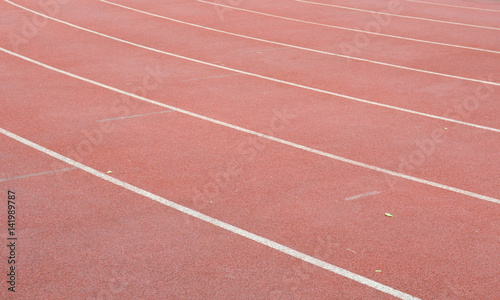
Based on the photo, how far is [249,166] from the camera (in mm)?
7406

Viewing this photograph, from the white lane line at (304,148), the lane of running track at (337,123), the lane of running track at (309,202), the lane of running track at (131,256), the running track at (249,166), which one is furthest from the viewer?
the lane of running track at (337,123)

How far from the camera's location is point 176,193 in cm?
664

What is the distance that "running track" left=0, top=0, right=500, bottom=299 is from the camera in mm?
5223

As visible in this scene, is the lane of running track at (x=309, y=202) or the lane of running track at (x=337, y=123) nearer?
the lane of running track at (x=309, y=202)

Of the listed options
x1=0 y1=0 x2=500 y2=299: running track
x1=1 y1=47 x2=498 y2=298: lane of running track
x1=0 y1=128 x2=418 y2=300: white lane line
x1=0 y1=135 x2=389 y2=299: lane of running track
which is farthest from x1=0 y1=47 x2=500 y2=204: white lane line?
x1=0 y1=128 x2=418 y2=300: white lane line

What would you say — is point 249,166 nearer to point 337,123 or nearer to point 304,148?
point 304,148

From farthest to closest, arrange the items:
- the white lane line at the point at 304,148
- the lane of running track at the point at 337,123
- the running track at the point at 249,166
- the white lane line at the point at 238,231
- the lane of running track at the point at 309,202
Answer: the lane of running track at the point at 337,123 < the white lane line at the point at 304,148 < the lane of running track at the point at 309,202 < the running track at the point at 249,166 < the white lane line at the point at 238,231

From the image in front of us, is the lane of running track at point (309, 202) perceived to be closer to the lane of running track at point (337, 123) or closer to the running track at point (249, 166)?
the running track at point (249, 166)

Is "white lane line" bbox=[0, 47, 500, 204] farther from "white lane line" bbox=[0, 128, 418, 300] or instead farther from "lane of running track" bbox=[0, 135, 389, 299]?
"white lane line" bbox=[0, 128, 418, 300]

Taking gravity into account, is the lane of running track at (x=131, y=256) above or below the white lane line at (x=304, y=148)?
below

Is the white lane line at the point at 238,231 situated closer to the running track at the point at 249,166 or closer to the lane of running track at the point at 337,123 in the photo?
the running track at the point at 249,166

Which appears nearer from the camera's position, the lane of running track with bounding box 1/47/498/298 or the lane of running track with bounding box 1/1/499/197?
the lane of running track with bounding box 1/47/498/298

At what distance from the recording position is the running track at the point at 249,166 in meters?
5.22

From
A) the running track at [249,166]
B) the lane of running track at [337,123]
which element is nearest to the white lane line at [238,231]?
the running track at [249,166]
